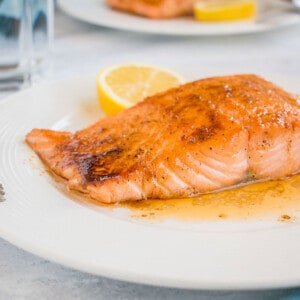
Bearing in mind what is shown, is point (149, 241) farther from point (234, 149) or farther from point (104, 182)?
point (234, 149)

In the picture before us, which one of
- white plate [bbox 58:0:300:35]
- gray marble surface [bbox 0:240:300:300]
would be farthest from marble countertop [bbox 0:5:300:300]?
gray marble surface [bbox 0:240:300:300]

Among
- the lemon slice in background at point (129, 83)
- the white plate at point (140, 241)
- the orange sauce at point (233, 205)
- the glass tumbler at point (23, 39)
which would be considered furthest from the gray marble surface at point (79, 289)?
the glass tumbler at point (23, 39)

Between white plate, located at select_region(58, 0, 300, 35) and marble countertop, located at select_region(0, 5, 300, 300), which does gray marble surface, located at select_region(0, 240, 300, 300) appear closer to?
marble countertop, located at select_region(0, 5, 300, 300)

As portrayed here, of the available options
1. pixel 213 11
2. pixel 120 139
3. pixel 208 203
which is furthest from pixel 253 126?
pixel 213 11

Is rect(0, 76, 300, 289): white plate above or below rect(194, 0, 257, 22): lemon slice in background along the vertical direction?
below

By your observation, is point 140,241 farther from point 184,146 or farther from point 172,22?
point 172,22

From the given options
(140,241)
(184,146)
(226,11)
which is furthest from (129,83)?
(226,11)
